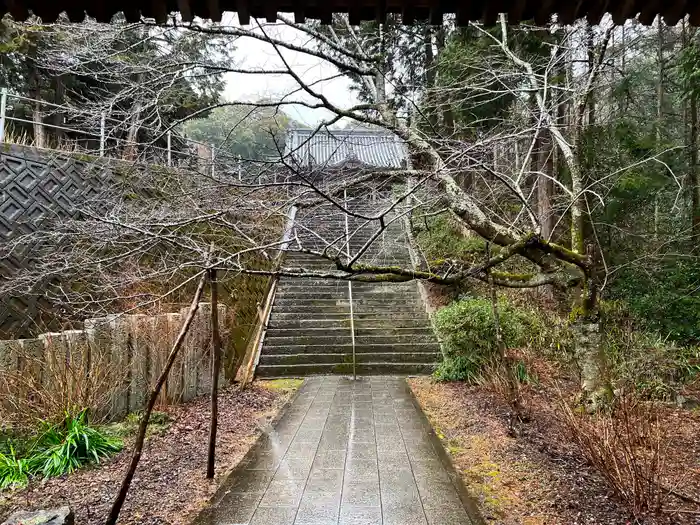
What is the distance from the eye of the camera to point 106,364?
4.90 meters

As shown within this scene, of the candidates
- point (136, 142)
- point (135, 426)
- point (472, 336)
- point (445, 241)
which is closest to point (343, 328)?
point (472, 336)

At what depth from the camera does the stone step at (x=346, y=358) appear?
8.48 m

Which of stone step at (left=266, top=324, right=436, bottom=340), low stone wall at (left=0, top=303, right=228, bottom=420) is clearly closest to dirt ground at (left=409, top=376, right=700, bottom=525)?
stone step at (left=266, top=324, right=436, bottom=340)

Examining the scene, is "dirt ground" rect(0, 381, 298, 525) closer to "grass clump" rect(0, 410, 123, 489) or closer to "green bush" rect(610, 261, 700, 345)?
"grass clump" rect(0, 410, 123, 489)

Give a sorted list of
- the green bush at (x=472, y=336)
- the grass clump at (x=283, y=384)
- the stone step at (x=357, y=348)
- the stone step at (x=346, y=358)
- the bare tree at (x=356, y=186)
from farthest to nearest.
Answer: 1. the stone step at (x=357, y=348)
2. the stone step at (x=346, y=358)
3. the grass clump at (x=283, y=384)
4. the green bush at (x=472, y=336)
5. the bare tree at (x=356, y=186)

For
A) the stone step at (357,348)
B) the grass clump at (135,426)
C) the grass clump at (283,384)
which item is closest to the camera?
the grass clump at (135,426)

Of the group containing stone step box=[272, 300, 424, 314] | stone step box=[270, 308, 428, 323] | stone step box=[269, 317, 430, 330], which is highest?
stone step box=[272, 300, 424, 314]

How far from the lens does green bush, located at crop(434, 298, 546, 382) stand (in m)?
7.02

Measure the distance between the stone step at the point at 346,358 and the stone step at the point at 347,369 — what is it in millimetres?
134

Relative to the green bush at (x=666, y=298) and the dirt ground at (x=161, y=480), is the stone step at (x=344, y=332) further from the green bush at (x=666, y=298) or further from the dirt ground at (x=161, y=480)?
the green bush at (x=666, y=298)

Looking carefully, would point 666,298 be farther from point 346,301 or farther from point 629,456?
point 629,456

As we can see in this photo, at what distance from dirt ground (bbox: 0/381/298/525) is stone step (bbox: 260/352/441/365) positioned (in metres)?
2.65

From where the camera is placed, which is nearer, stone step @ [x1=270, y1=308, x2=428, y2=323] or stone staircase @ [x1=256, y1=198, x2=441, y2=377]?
stone staircase @ [x1=256, y1=198, x2=441, y2=377]

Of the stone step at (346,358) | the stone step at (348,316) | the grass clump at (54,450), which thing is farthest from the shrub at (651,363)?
the grass clump at (54,450)
